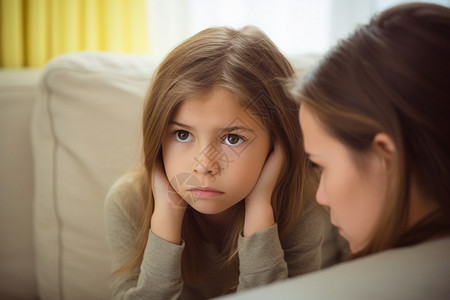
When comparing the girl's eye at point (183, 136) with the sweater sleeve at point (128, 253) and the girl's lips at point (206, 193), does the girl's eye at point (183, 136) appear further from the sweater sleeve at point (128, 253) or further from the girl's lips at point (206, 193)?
the sweater sleeve at point (128, 253)

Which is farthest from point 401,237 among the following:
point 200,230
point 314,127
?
point 200,230

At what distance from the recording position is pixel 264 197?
844 millimetres

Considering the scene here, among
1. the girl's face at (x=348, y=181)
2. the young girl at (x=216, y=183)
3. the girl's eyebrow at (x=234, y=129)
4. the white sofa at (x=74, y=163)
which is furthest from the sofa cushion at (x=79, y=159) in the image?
Result: the girl's face at (x=348, y=181)

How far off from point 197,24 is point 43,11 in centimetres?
54

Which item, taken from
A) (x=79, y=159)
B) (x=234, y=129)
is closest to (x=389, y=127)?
(x=234, y=129)

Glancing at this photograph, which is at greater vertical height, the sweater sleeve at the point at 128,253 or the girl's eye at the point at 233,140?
the girl's eye at the point at 233,140

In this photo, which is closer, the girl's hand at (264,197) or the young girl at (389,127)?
the young girl at (389,127)

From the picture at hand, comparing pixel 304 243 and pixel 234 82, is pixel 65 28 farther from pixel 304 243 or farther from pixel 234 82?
pixel 304 243

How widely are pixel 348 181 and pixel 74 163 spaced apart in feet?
2.32

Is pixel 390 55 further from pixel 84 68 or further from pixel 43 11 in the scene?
pixel 43 11

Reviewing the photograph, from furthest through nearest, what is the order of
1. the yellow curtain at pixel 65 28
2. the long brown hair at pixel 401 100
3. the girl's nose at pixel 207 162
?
the yellow curtain at pixel 65 28
the girl's nose at pixel 207 162
the long brown hair at pixel 401 100

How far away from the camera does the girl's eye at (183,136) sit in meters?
0.79

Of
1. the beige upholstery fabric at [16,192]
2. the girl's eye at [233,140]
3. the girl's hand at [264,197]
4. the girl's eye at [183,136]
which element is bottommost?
the beige upholstery fabric at [16,192]

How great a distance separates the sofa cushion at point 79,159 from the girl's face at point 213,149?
28 cm
